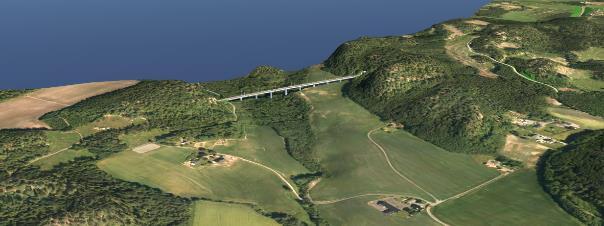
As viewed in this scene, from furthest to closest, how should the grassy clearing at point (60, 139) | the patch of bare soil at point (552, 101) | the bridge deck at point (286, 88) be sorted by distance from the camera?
the bridge deck at point (286, 88) → the patch of bare soil at point (552, 101) → the grassy clearing at point (60, 139)

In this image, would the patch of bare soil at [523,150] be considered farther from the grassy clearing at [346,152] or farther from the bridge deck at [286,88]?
the bridge deck at [286,88]

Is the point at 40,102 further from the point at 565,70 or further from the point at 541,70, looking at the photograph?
the point at 565,70

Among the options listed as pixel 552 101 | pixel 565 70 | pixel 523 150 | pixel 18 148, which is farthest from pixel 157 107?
pixel 565 70

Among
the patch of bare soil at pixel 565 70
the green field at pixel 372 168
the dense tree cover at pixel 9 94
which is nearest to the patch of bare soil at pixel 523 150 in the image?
the green field at pixel 372 168

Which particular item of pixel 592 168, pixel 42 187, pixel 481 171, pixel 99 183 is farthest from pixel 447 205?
pixel 42 187

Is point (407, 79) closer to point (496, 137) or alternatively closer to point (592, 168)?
point (496, 137)

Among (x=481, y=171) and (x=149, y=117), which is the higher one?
(x=149, y=117)
